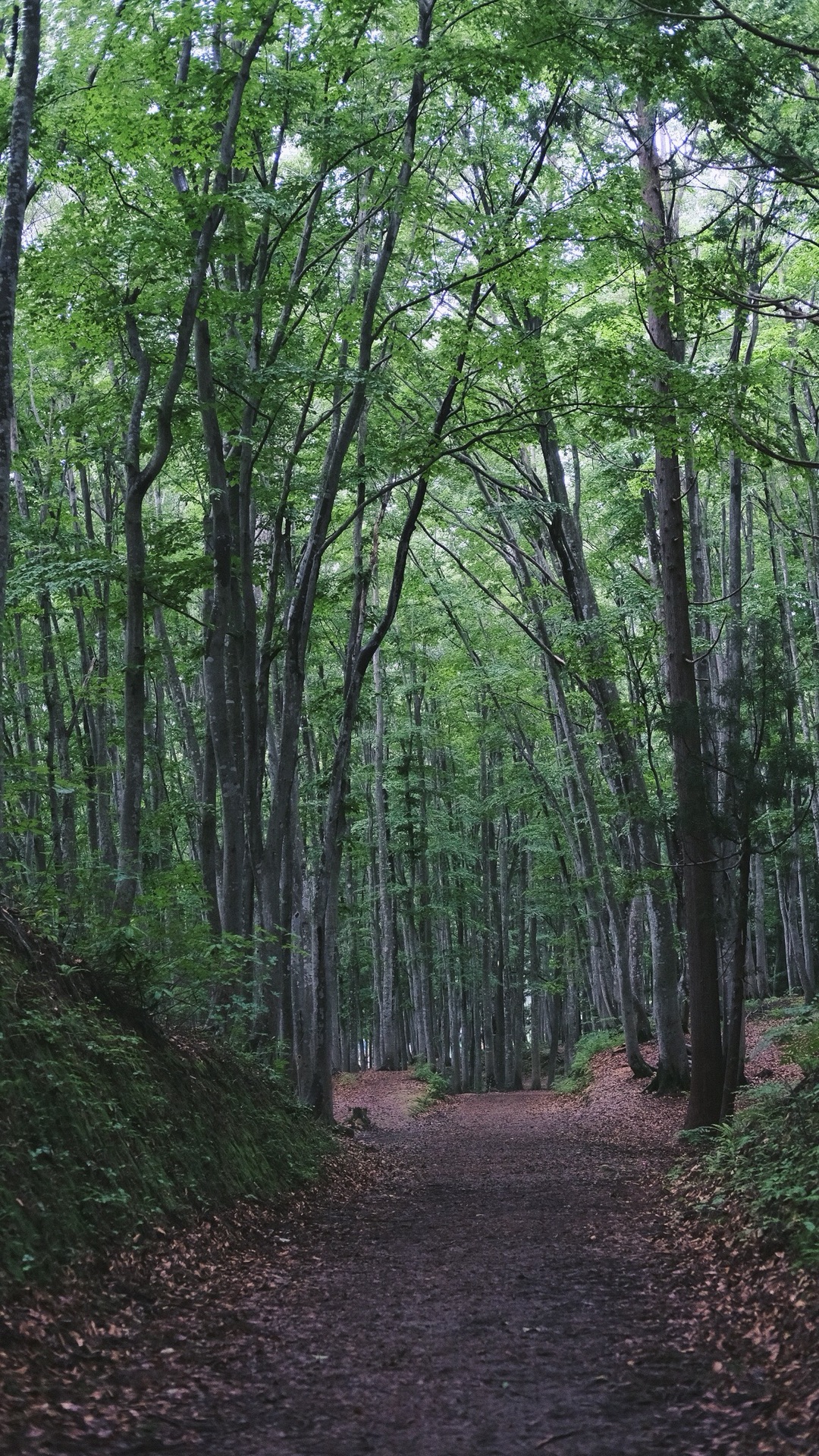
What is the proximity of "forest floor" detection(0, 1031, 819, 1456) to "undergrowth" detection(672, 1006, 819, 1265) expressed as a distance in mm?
206

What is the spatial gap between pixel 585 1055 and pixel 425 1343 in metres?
19.2

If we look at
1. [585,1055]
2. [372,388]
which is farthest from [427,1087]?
[372,388]

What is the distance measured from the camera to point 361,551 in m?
15.2

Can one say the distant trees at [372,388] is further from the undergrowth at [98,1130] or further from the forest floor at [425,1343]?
the forest floor at [425,1343]

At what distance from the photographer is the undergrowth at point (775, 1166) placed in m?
5.76

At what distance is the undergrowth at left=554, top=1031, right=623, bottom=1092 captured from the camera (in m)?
21.7

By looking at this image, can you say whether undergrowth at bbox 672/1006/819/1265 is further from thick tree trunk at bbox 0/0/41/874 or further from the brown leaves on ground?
thick tree trunk at bbox 0/0/41/874

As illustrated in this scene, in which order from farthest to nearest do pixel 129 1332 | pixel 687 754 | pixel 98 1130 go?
pixel 687 754, pixel 98 1130, pixel 129 1332

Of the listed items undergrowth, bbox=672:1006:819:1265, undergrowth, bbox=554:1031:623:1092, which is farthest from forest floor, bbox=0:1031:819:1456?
undergrowth, bbox=554:1031:623:1092

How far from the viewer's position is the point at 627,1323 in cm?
526

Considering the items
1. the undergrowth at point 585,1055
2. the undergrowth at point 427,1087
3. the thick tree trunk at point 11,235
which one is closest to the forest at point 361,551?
the thick tree trunk at point 11,235

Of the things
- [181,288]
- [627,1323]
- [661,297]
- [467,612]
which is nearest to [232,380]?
[181,288]

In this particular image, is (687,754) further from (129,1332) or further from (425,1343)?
(129,1332)

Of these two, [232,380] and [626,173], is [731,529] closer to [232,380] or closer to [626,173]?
[626,173]
